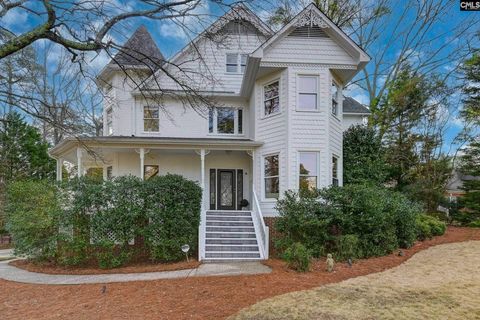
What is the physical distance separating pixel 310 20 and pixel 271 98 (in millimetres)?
3155

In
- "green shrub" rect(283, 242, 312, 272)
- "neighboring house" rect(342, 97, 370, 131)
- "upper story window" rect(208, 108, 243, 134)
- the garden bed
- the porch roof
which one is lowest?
the garden bed

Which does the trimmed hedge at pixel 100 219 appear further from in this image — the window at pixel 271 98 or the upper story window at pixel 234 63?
the upper story window at pixel 234 63

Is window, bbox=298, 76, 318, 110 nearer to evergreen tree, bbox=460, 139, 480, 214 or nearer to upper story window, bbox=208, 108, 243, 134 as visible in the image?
upper story window, bbox=208, 108, 243, 134

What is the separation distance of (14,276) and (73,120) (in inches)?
225

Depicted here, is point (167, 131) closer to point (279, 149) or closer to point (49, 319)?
point (279, 149)

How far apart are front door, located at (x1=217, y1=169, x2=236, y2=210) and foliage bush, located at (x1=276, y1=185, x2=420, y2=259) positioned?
494 centimetres


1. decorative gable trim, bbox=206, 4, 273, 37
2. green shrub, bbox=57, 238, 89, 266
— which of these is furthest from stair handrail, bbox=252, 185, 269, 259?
decorative gable trim, bbox=206, 4, 273, 37

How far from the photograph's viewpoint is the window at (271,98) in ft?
43.0

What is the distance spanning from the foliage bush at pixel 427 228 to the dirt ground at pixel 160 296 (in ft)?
17.9

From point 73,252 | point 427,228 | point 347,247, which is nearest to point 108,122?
point 73,252

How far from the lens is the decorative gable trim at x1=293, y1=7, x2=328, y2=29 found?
488 inches

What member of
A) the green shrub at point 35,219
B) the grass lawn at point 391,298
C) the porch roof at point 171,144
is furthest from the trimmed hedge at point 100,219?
the grass lawn at point 391,298

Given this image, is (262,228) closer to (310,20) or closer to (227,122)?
(227,122)

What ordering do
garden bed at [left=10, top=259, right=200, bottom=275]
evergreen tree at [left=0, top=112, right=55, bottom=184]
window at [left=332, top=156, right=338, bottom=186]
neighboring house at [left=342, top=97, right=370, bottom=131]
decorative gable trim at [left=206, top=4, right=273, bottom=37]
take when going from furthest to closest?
evergreen tree at [left=0, top=112, right=55, bottom=184]
neighboring house at [left=342, top=97, right=370, bottom=131]
window at [left=332, top=156, right=338, bottom=186]
garden bed at [left=10, top=259, right=200, bottom=275]
decorative gable trim at [left=206, top=4, right=273, bottom=37]
